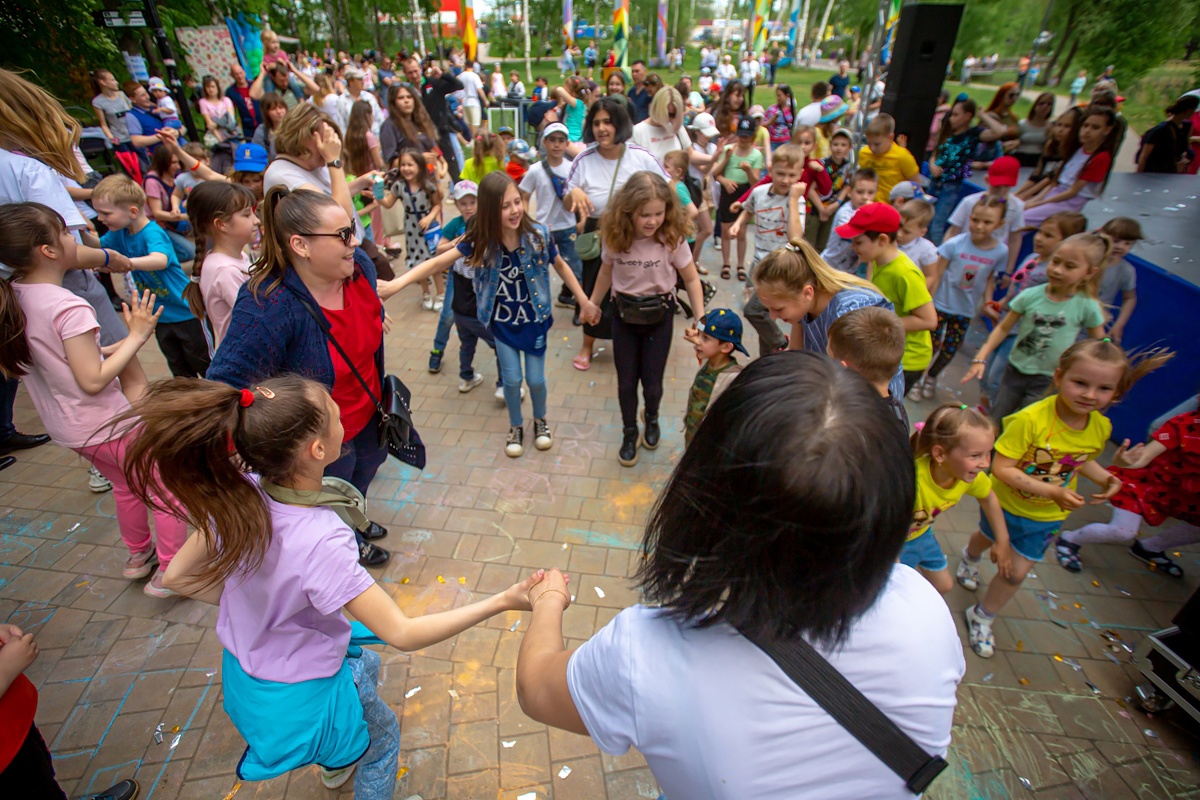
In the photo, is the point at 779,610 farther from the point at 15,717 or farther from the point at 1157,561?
the point at 1157,561

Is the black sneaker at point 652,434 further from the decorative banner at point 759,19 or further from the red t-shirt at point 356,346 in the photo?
the decorative banner at point 759,19

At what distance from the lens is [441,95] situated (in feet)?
33.0

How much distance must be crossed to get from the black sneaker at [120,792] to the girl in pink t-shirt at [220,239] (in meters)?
1.93

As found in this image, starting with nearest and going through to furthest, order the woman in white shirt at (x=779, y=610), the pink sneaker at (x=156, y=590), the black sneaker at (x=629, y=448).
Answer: the woman in white shirt at (x=779, y=610) < the pink sneaker at (x=156, y=590) < the black sneaker at (x=629, y=448)

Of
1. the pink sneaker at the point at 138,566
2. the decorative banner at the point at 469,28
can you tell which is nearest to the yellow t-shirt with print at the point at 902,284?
the pink sneaker at the point at 138,566

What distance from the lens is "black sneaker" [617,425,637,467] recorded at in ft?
14.2

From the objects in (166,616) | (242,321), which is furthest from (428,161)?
(166,616)

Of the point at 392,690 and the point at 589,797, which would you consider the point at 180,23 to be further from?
the point at 589,797

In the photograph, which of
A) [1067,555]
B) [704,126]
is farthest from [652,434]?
[704,126]

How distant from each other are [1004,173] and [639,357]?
3878 millimetres

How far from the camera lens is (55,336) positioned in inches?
101

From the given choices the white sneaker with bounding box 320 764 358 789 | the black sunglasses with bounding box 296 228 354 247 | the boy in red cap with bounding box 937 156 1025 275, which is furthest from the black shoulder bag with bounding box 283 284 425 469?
the boy in red cap with bounding box 937 156 1025 275

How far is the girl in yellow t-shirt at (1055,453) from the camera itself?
2.63 meters

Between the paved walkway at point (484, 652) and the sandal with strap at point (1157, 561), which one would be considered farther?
the sandal with strap at point (1157, 561)
